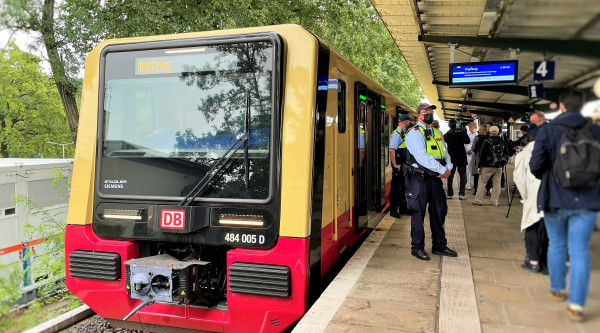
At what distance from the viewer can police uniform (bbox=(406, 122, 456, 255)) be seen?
16.2 feet

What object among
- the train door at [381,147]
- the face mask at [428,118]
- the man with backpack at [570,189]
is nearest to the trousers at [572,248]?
the man with backpack at [570,189]

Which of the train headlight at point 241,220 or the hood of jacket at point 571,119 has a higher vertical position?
the hood of jacket at point 571,119

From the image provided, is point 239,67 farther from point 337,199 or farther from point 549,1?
point 549,1

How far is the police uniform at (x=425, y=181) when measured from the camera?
494 cm

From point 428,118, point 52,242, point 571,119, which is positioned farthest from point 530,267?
point 52,242

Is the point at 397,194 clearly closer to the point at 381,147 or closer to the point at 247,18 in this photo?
the point at 381,147

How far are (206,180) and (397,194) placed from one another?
5.39 m

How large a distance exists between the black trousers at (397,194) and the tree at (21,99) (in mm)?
7471

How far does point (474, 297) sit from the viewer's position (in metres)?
1.02

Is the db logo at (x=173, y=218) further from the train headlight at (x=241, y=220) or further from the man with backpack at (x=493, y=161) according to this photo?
the man with backpack at (x=493, y=161)

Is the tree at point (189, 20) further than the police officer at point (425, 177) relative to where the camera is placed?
No

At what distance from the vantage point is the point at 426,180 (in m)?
5.06

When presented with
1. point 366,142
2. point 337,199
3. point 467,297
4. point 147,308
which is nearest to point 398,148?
point 366,142

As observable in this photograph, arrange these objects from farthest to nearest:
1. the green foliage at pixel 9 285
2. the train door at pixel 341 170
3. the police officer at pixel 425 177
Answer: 1. the police officer at pixel 425 177
2. the train door at pixel 341 170
3. the green foliage at pixel 9 285
